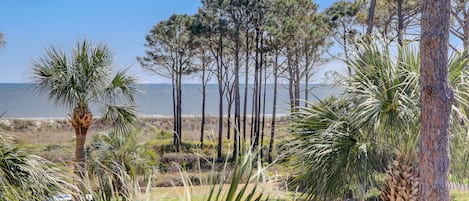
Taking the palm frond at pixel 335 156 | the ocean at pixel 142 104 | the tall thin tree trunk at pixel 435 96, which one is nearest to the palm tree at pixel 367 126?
the palm frond at pixel 335 156

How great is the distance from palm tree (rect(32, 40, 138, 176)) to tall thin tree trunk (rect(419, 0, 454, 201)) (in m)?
5.50

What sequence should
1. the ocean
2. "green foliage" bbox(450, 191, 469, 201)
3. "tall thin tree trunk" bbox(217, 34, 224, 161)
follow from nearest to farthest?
1. the ocean
2. "green foliage" bbox(450, 191, 469, 201)
3. "tall thin tree trunk" bbox(217, 34, 224, 161)

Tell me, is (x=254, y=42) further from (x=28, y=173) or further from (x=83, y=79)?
(x=28, y=173)

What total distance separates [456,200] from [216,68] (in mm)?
13757

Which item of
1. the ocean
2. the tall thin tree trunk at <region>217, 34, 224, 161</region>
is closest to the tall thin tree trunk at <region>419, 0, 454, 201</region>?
the ocean

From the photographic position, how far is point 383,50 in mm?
3498

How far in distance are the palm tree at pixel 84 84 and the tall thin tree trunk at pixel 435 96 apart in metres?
5.50

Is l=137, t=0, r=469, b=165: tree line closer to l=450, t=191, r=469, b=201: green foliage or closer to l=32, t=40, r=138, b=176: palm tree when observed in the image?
l=32, t=40, r=138, b=176: palm tree

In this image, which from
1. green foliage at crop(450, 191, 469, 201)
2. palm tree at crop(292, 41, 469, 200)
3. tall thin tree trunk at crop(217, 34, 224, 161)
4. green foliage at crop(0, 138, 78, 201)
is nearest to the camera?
green foliage at crop(0, 138, 78, 201)

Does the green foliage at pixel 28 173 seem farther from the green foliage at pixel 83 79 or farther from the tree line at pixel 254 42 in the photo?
the tree line at pixel 254 42

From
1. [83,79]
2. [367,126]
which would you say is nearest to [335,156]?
[367,126]

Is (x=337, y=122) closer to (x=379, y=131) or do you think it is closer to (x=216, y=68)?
(x=379, y=131)

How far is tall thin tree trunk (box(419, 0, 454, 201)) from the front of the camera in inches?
99.6

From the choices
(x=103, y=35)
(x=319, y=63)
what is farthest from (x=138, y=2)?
(x=103, y=35)
